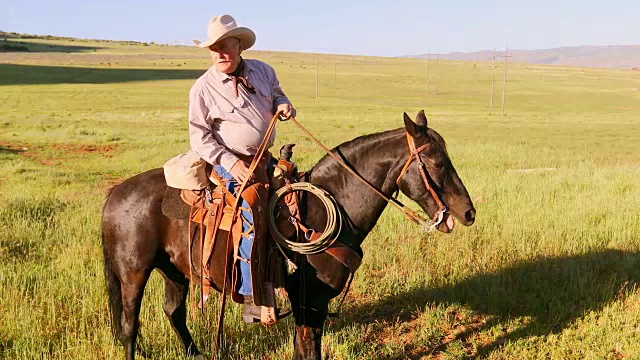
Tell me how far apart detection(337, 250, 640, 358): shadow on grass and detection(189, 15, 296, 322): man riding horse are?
2.13 metres

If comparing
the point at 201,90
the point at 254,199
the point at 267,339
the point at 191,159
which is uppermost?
the point at 201,90

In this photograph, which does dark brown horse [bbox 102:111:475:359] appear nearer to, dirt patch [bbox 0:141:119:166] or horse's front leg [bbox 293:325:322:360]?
horse's front leg [bbox 293:325:322:360]

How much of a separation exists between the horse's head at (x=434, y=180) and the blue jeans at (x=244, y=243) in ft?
3.89

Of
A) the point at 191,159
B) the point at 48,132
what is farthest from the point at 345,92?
the point at 191,159

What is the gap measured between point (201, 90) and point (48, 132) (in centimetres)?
2286

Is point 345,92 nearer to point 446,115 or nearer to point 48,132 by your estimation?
point 446,115

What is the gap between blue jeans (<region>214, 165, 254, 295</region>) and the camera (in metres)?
3.80

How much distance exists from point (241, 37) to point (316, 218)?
4.88 ft

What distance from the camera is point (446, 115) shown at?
4122 cm

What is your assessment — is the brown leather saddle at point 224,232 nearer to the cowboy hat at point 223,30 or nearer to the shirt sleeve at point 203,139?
the shirt sleeve at point 203,139

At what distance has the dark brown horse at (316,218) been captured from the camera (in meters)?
3.72

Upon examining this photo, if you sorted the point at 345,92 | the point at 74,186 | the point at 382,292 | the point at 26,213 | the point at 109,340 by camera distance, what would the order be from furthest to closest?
the point at 345,92 → the point at 74,186 → the point at 26,213 → the point at 382,292 → the point at 109,340

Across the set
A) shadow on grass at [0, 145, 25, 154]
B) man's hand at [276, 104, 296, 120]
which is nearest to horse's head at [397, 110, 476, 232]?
man's hand at [276, 104, 296, 120]

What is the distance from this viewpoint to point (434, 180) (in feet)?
12.1
